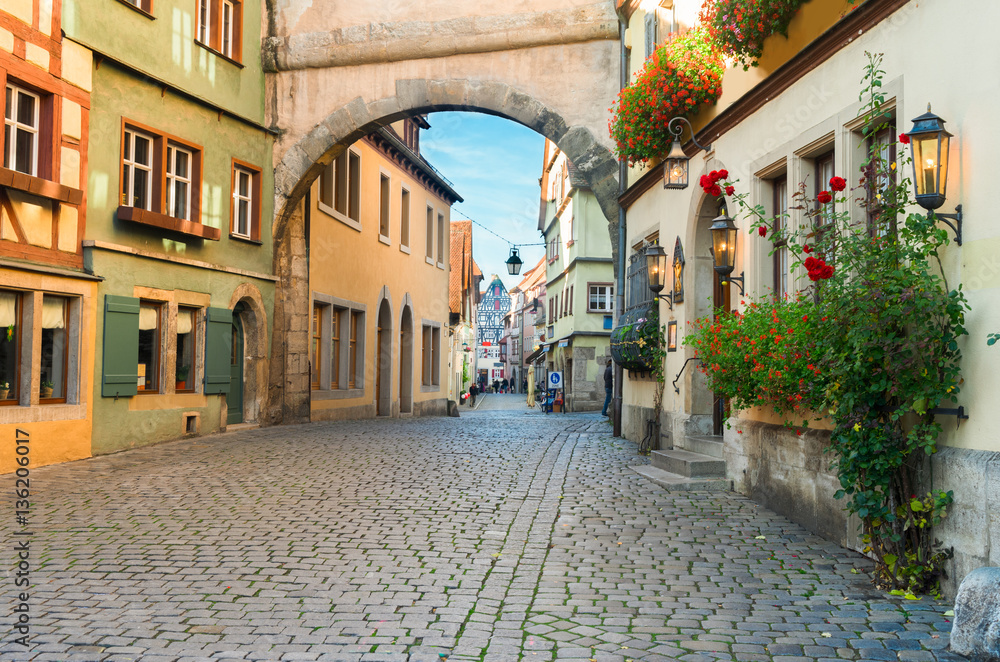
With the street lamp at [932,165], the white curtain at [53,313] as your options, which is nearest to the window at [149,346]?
the white curtain at [53,313]

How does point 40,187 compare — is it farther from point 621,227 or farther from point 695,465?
point 621,227

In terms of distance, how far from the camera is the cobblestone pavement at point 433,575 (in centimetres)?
404

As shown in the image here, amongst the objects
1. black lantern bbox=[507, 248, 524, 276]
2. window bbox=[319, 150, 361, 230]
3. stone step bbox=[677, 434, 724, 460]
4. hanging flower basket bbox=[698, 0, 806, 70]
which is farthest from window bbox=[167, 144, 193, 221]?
black lantern bbox=[507, 248, 524, 276]

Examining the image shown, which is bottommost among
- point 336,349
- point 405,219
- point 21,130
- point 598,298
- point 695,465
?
point 695,465

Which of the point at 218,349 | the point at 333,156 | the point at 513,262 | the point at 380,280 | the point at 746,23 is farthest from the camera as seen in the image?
the point at 513,262

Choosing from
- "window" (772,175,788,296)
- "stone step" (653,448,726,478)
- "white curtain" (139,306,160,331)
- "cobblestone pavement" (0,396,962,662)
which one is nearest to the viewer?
"cobblestone pavement" (0,396,962,662)

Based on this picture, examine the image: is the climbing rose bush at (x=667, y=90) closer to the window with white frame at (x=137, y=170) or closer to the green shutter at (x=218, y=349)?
the window with white frame at (x=137, y=170)

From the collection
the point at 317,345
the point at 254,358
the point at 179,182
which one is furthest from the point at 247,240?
the point at 317,345

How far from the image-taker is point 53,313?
1080 centimetres

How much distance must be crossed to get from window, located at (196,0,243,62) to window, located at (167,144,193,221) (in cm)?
188

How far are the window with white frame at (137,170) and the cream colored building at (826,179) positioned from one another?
23.3 ft

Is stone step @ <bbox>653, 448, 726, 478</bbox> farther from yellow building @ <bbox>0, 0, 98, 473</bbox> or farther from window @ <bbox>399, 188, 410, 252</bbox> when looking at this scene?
window @ <bbox>399, 188, 410, 252</bbox>

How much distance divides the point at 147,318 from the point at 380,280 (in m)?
9.91

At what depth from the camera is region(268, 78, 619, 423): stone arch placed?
596 inches
